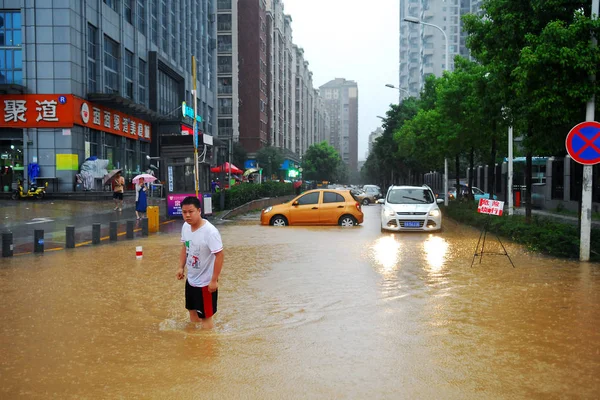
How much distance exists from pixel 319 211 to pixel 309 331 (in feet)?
Answer: 49.3

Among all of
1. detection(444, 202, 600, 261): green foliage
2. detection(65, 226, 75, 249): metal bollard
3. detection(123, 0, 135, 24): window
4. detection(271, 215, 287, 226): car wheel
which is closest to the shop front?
detection(123, 0, 135, 24): window

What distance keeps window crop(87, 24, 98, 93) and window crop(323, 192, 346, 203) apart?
72.9 feet

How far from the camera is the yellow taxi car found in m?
21.6

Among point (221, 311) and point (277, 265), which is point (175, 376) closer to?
point (221, 311)

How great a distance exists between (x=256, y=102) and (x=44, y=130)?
5452 centimetres

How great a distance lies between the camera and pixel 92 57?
127ft

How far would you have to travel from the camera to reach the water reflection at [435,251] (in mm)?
11883

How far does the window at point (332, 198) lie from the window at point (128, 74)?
1073 inches

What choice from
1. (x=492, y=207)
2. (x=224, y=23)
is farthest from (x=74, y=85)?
(x=224, y=23)

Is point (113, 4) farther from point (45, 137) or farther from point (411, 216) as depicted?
point (411, 216)

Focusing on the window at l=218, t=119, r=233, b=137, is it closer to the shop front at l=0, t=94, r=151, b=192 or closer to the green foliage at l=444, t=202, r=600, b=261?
the shop front at l=0, t=94, r=151, b=192

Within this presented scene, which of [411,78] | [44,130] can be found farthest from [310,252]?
[411,78]

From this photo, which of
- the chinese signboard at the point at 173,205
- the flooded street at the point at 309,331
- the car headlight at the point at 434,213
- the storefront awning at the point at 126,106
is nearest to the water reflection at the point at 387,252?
the flooded street at the point at 309,331

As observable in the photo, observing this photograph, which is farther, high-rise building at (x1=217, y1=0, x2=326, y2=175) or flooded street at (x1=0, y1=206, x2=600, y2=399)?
high-rise building at (x1=217, y1=0, x2=326, y2=175)
